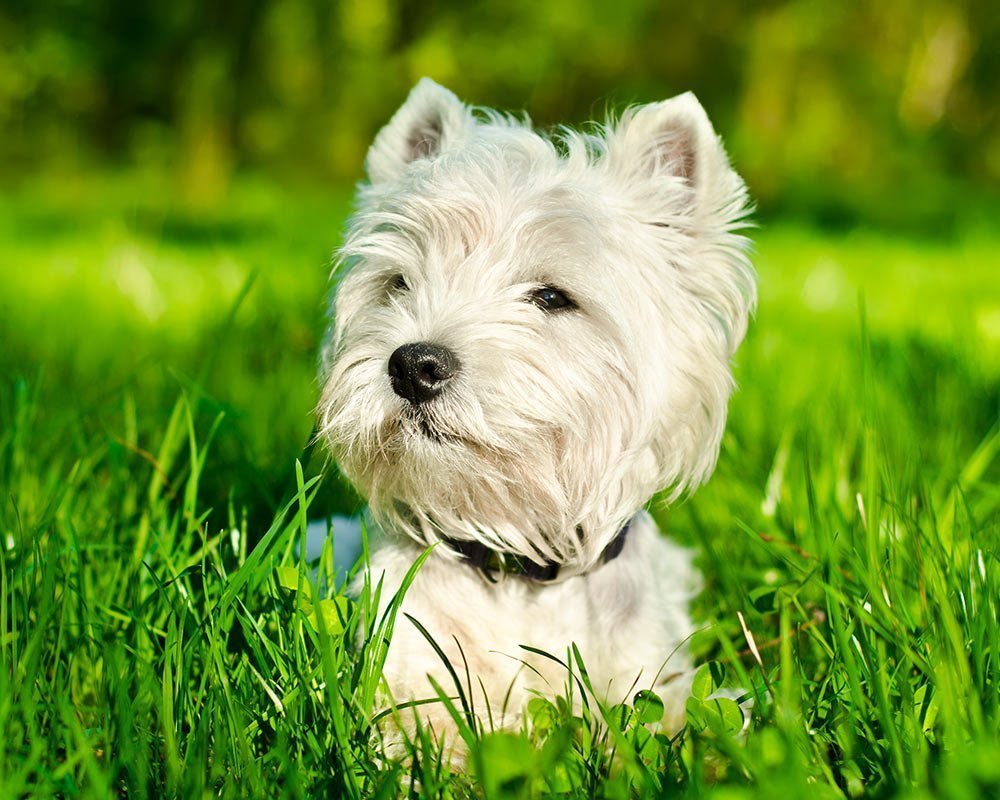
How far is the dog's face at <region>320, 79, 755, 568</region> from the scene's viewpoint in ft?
8.14

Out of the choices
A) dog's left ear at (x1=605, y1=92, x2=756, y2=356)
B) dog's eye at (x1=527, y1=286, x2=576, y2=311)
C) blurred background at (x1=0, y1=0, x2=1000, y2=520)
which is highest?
dog's left ear at (x1=605, y1=92, x2=756, y2=356)

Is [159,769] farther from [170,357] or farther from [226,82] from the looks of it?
[226,82]

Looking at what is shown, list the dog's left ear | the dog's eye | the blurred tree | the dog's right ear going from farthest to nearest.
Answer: the blurred tree, the dog's right ear, the dog's left ear, the dog's eye

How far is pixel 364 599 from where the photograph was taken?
2299 mm

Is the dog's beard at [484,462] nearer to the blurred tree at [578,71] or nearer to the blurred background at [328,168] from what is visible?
the blurred background at [328,168]

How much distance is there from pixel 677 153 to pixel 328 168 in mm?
20537

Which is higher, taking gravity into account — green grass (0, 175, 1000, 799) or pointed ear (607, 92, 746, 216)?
pointed ear (607, 92, 746, 216)

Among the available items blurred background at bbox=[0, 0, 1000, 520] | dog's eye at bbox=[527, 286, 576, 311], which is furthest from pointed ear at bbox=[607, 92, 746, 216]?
dog's eye at bbox=[527, 286, 576, 311]

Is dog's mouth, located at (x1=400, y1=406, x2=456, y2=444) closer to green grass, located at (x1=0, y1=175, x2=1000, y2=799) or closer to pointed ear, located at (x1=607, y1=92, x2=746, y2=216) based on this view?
green grass, located at (x1=0, y1=175, x2=1000, y2=799)

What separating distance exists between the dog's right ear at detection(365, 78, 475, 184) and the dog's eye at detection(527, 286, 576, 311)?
0.62 m

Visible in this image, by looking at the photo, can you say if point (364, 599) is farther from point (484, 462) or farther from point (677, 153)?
point (677, 153)

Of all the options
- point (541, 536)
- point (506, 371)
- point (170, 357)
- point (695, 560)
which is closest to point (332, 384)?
point (506, 371)

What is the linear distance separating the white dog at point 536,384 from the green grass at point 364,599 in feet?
0.80

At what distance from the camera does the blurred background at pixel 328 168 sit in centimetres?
519
